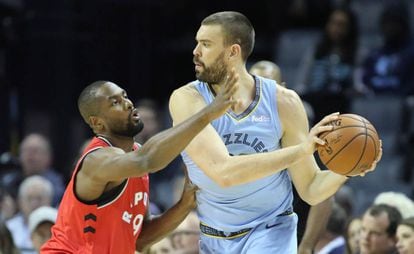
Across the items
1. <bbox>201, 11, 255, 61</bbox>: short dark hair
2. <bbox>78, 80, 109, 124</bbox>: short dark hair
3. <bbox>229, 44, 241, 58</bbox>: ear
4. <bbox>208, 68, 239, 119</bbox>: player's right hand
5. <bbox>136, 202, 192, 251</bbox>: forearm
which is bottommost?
<bbox>136, 202, 192, 251</bbox>: forearm

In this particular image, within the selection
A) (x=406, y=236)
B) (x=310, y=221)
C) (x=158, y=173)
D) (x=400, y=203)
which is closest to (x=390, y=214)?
(x=400, y=203)

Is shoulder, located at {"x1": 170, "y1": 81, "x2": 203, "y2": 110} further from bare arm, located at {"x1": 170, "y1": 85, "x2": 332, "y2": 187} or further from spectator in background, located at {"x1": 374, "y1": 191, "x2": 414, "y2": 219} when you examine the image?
spectator in background, located at {"x1": 374, "y1": 191, "x2": 414, "y2": 219}

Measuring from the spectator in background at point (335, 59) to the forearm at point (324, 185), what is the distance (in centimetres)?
506

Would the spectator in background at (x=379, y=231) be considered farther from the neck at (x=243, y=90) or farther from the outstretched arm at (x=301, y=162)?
the neck at (x=243, y=90)

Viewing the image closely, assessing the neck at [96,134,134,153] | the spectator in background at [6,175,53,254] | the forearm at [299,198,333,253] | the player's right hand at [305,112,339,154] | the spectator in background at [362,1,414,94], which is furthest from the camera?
the spectator in background at [362,1,414,94]

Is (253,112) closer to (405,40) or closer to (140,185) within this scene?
(140,185)

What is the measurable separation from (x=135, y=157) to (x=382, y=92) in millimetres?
6579

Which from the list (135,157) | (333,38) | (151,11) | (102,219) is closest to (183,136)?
(135,157)

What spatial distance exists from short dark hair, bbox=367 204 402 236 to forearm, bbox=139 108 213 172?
2977 millimetres

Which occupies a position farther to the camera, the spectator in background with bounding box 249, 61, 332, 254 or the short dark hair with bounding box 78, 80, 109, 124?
the spectator in background with bounding box 249, 61, 332, 254

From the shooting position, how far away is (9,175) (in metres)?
12.4

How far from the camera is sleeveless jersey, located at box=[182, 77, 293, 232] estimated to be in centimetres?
673

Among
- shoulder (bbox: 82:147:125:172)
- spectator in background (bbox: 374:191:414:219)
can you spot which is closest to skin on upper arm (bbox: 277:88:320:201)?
shoulder (bbox: 82:147:125:172)

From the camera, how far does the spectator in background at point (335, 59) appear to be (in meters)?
12.1
